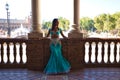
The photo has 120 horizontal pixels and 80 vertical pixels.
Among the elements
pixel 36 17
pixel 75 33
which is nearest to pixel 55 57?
pixel 75 33

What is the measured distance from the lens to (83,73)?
6.57m

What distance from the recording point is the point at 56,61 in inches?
260

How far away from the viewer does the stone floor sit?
6016mm

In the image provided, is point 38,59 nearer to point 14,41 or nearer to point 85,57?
point 14,41

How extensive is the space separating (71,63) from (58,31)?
1096 millimetres

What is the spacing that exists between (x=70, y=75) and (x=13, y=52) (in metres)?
1.97

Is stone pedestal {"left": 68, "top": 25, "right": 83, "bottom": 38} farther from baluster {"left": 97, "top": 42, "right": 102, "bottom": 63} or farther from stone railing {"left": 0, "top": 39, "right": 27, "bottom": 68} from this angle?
stone railing {"left": 0, "top": 39, "right": 27, "bottom": 68}

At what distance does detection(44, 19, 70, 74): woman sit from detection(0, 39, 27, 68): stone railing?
0.96 metres

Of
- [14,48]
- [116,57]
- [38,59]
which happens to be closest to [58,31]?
[38,59]

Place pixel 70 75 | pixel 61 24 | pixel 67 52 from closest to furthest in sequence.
Answer: pixel 70 75 → pixel 67 52 → pixel 61 24

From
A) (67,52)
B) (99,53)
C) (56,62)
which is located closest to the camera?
(56,62)

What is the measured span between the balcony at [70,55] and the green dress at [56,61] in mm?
224

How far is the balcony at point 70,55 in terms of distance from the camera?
6.95 m

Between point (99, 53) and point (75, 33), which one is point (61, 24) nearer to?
point (99, 53)
